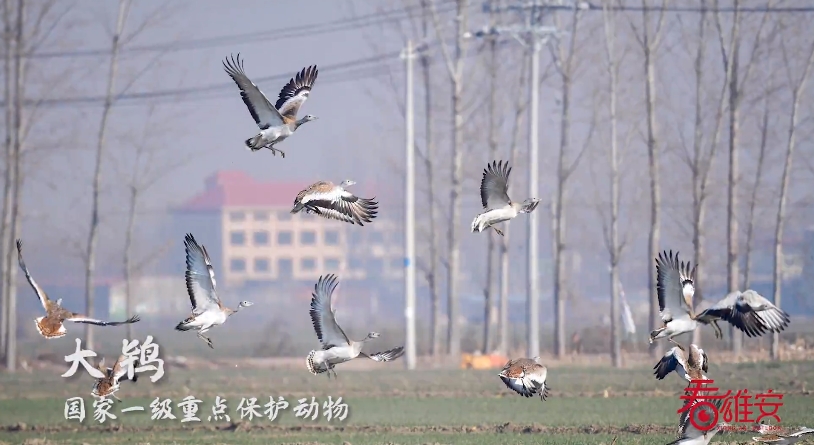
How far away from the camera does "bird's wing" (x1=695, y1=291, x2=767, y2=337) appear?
61.6ft

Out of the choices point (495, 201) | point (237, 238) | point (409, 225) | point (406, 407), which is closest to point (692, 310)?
point (495, 201)

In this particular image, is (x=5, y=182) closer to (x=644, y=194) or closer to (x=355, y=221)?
(x=355, y=221)

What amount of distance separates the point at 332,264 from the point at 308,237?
14.8 ft

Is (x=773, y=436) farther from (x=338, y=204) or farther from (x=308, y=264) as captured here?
(x=308, y=264)

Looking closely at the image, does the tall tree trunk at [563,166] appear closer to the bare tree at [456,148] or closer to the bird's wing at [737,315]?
the bare tree at [456,148]

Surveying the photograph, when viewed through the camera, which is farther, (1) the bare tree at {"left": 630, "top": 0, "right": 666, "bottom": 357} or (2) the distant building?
(2) the distant building

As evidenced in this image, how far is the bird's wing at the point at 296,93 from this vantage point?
21.1 meters

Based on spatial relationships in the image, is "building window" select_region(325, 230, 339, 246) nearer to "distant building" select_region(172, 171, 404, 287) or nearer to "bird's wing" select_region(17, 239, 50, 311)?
"distant building" select_region(172, 171, 404, 287)

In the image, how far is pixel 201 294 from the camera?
20953 millimetres

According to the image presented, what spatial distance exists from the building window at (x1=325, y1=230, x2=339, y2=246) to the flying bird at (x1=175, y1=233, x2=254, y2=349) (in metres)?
87.8

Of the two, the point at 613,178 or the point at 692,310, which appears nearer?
the point at 692,310

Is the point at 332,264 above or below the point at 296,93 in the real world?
above

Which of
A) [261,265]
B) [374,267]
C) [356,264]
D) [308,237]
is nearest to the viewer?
[261,265]

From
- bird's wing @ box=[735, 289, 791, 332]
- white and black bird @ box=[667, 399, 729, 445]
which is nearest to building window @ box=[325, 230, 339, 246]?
white and black bird @ box=[667, 399, 729, 445]
